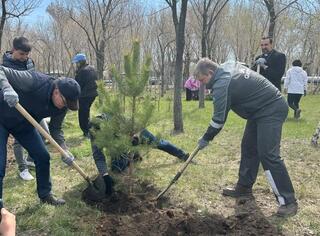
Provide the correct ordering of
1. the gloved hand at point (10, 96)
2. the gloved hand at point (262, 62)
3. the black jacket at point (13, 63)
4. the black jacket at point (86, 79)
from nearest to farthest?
the gloved hand at point (10, 96), the black jacket at point (13, 63), the gloved hand at point (262, 62), the black jacket at point (86, 79)

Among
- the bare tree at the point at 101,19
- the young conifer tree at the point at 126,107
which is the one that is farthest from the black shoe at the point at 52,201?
the bare tree at the point at 101,19

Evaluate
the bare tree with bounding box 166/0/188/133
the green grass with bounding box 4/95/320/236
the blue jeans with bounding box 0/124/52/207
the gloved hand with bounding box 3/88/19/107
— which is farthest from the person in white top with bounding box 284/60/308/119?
the gloved hand with bounding box 3/88/19/107

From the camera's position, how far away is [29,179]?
16.2ft

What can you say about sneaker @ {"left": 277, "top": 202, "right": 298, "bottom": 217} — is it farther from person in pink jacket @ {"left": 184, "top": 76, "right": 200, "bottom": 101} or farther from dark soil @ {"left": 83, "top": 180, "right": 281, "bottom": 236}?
person in pink jacket @ {"left": 184, "top": 76, "right": 200, "bottom": 101}

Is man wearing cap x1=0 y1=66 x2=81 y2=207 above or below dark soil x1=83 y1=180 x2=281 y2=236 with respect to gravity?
above

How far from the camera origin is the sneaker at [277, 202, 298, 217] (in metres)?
3.96

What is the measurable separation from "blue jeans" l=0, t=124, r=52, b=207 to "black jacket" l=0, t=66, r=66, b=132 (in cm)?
10

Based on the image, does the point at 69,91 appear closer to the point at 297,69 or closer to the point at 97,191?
the point at 97,191

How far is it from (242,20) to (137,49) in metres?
24.7

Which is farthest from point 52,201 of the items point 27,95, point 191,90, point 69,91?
point 191,90

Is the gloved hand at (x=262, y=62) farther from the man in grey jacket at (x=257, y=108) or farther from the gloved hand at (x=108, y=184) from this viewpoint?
the gloved hand at (x=108, y=184)

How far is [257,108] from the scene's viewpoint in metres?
4.05

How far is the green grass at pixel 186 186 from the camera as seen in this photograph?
12.2 feet

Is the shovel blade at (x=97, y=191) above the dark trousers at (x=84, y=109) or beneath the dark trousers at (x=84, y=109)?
beneath
